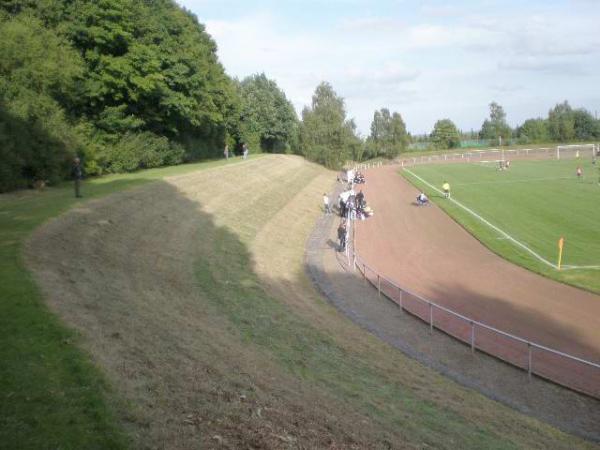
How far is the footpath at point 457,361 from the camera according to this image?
1169 centimetres

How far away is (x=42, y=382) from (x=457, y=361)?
10070mm

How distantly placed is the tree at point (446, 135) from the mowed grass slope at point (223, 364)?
119m

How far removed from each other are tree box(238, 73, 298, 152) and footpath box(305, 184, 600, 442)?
5228 centimetres

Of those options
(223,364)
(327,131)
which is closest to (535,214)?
(223,364)

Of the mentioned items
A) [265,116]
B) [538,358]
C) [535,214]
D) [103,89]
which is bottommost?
[538,358]

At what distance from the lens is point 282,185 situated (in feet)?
156

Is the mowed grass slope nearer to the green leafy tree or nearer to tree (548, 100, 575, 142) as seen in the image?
the green leafy tree

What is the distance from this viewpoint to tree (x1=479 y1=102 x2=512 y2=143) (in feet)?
495

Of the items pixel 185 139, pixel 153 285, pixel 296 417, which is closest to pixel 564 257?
pixel 153 285

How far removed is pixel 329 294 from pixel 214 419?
12435 millimetres

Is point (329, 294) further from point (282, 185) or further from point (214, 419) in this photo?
point (282, 185)

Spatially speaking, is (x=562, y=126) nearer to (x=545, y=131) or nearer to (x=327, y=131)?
(x=545, y=131)

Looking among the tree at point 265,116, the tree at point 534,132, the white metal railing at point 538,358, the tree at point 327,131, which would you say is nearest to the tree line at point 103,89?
the tree at point 265,116

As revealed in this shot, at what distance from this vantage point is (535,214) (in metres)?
35.8
